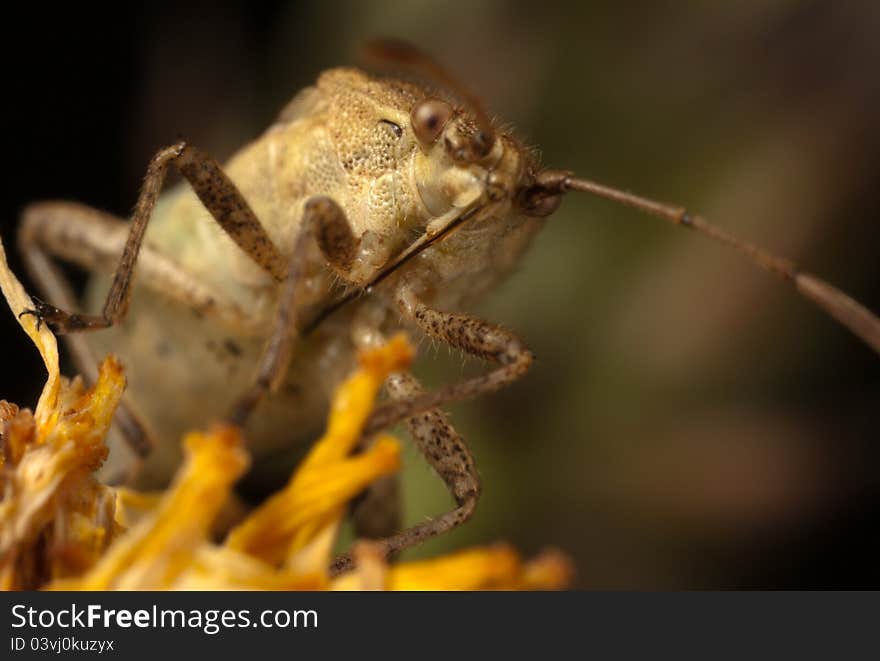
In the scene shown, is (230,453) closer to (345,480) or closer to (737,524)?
(345,480)

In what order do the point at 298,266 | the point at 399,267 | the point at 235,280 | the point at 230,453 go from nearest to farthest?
1. the point at 230,453
2. the point at 298,266
3. the point at 399,267
4. the point at 235,280

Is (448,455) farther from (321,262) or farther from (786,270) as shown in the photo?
(786,270)

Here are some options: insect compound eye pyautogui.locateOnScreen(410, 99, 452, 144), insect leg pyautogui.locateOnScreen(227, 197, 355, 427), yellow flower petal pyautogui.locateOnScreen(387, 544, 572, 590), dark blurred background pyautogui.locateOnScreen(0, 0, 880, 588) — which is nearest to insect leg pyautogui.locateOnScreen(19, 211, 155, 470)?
dark blurred background pyautogui.locateOnScreen(0, 0, 880, 588)

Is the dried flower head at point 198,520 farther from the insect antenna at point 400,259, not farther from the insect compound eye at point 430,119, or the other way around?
the insect compound eye at point 430,119

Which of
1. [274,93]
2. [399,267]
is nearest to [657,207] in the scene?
[399,267]

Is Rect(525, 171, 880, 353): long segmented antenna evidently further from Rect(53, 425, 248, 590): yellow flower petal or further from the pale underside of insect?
Rect(53, 425, 248, 590): yellow flower petal

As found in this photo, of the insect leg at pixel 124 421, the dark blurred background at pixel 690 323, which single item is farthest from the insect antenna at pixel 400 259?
the insect leg at pixel 124 421
